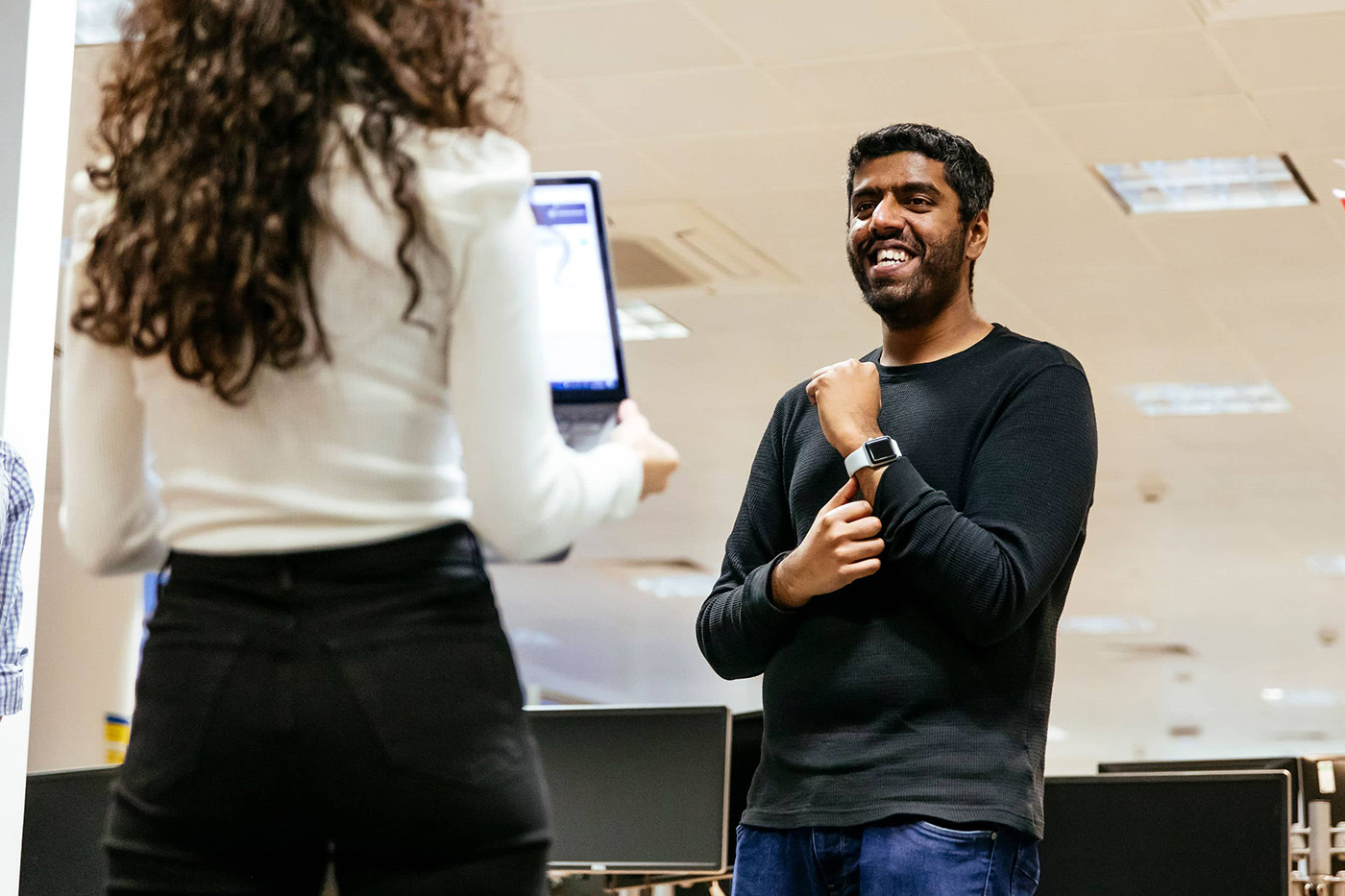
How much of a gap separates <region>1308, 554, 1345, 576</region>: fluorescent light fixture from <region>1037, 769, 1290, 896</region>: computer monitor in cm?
779

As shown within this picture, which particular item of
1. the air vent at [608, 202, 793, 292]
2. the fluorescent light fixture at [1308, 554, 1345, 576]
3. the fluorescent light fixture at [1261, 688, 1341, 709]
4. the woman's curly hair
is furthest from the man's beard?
the fluorescent light fixture at [1261, 688, 1341, 709]

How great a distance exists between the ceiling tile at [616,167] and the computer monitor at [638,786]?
2.49 m

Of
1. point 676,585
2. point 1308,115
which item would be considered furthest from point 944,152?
point 676,585

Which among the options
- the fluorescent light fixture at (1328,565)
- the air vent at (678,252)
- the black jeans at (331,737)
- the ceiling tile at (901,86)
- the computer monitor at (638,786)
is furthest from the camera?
the fluorescent light fixture at (1328,565)

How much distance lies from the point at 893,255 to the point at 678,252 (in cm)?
415

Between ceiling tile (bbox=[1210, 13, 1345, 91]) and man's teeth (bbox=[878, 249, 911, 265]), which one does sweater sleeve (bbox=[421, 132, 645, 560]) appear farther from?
ceiling tile (bbox=[1210, 13, 1345, 91])

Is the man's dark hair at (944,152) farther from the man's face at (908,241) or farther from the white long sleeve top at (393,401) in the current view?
the white long sleeve top at (393,401)

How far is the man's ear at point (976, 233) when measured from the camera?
6.73 ft

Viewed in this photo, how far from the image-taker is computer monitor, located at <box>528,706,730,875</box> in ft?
10.2

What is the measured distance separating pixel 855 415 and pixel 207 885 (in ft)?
3.13

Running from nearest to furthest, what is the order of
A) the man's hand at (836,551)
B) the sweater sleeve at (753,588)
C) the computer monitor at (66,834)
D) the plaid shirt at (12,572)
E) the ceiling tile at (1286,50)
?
the man's hand at (836,551), the sweater sleeve at (753,588), the plaid shirt at (12,572), the computer monitor at (66,834), the ceiling tile at (1286,50)

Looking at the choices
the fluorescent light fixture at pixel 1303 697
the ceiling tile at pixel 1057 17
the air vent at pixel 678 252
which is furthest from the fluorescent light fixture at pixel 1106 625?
the ceiling tile at pixel 1057 17

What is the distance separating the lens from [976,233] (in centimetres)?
207

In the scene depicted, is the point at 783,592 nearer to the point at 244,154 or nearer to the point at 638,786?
the point at 244,154
